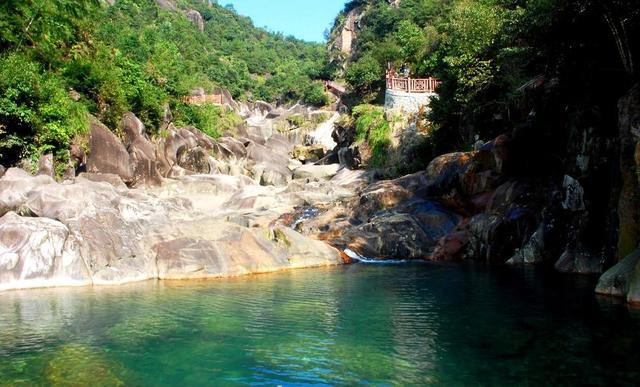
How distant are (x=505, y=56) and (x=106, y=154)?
20.1 metres

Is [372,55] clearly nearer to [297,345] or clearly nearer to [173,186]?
[173,186]

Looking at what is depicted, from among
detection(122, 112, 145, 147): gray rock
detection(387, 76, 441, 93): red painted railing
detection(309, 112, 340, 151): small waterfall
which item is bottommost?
detection(122, 112, 145, 147): gray rock

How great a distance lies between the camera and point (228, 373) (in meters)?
7.29

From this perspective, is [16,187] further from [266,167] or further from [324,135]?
[324,135]

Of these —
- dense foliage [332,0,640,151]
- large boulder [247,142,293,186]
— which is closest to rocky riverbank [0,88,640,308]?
dense foliage [332,0,640,151]

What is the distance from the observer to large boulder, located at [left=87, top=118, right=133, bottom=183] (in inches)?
1028

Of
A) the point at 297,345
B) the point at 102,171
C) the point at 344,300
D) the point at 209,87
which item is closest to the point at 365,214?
the point at 344,300

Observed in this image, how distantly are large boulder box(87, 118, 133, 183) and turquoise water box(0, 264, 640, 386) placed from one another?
1391 centimetres

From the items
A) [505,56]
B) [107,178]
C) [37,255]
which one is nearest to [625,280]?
[37,255]

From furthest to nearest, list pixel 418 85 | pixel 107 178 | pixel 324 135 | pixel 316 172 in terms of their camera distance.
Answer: pixel 324 135 < pixel 418 85 < pixel 316 172 < pixel 107 178

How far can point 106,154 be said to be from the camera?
26.7 m

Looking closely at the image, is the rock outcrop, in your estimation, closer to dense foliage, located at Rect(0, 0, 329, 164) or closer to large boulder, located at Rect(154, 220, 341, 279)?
large boulder, located at Rect(154, 220, 341, 279)

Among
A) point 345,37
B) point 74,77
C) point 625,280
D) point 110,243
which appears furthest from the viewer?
point 345,37

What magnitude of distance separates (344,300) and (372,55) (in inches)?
1800
